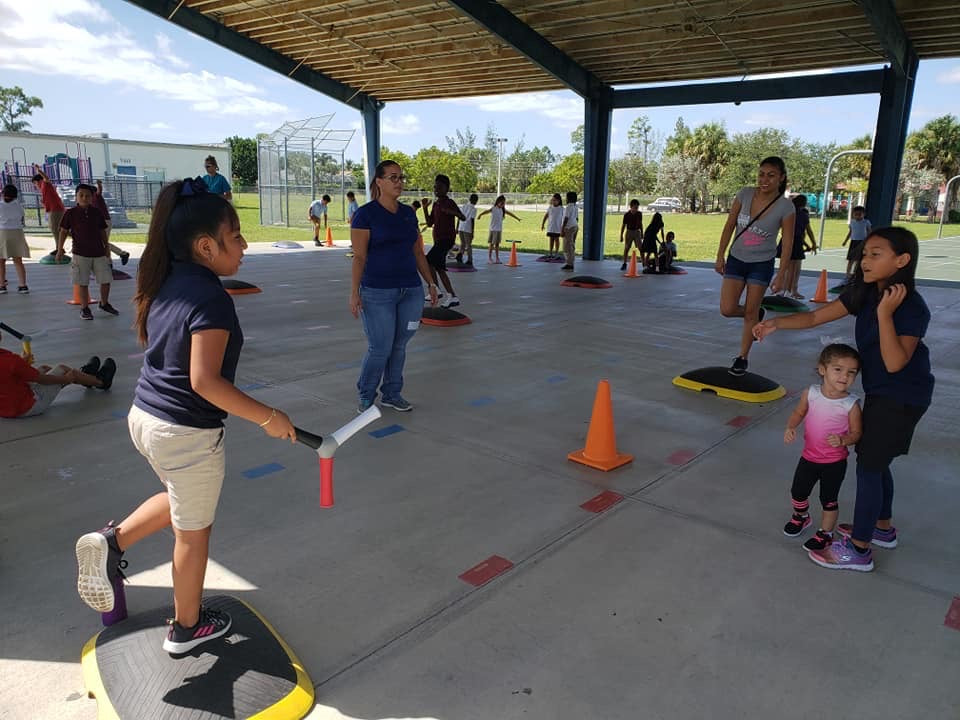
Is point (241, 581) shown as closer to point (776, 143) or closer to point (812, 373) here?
point (812, 373)

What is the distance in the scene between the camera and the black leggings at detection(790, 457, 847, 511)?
335cm

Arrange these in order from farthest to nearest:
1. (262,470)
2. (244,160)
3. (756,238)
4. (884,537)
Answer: (244,160) → (756,238) → (262,470) → (884,537)

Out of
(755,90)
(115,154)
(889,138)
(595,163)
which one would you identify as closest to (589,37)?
(595,163)

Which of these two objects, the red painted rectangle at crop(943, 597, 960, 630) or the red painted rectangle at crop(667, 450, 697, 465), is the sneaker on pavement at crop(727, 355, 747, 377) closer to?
the red painted rectangle at crop(667, 450, 697, 465)

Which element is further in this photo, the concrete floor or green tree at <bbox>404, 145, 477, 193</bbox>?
green tree at <bbox>404, 145, 477, 193</bbox>

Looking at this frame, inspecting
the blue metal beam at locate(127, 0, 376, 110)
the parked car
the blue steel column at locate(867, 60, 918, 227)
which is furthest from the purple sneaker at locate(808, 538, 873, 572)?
the parked car

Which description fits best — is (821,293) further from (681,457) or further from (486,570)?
(486,570)

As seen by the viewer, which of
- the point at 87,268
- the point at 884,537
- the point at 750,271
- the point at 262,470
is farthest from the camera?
the point at 87,268

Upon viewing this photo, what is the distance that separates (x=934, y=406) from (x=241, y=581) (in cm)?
600

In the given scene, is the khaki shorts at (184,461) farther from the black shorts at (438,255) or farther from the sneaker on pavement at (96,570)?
the black shorts at (438,255)

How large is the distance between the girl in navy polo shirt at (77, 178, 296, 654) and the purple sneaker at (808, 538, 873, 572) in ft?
8.64

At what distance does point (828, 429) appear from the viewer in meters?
3.27

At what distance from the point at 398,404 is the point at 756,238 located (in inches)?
136

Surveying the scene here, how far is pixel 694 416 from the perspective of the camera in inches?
225
